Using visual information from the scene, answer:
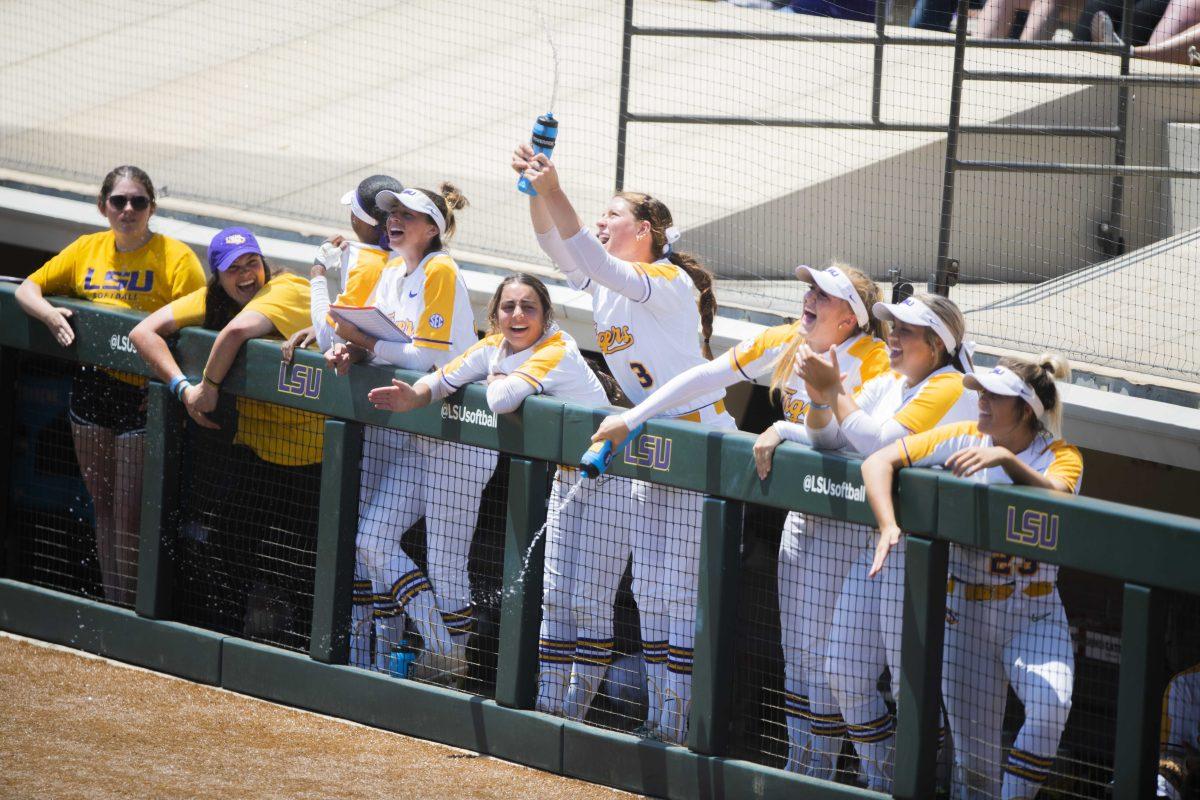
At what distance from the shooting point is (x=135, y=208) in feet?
18.1

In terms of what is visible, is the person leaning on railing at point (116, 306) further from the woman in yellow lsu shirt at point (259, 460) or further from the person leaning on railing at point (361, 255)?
the person leaning on railing at point (361, 255)

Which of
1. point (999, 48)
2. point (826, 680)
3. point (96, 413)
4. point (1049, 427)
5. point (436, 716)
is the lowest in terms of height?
point (436, 716)

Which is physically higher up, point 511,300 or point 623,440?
point 511,300

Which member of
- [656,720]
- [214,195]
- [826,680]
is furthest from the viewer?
[214,195]

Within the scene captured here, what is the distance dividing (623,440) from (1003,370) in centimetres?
109

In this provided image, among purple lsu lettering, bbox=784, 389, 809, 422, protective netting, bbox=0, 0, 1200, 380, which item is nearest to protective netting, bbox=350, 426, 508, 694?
purple lsu lettering, bbox=784, 389, 809, 422

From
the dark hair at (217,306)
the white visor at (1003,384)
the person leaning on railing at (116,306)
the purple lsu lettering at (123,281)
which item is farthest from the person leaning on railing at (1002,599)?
the purple lsu lettering at (123,281)

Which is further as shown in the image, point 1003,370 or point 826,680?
point 826,680

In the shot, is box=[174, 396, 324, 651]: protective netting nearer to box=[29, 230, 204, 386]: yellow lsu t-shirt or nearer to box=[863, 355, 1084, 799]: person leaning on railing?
Result: box=[29, 230, 204, 386]: yellow lsu t-shirt

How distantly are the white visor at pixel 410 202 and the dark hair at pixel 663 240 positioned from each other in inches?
25.3

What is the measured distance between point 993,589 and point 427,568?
1869mm

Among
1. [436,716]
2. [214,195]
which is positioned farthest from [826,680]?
[214,195]

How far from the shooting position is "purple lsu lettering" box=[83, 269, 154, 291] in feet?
18.2

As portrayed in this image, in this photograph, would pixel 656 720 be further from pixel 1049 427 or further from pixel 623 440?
pixel 1049 427
